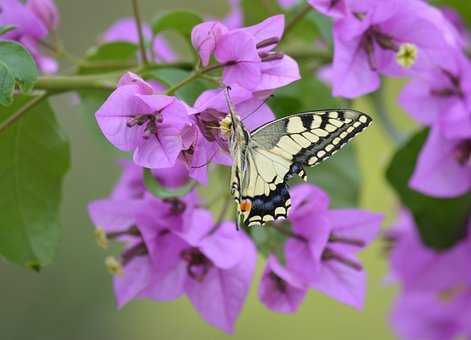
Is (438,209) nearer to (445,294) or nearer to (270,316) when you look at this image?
(445,294)

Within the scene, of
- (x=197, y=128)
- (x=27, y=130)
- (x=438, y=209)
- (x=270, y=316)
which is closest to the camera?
(x=197, y=128)

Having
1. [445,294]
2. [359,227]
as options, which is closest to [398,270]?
[445,294]

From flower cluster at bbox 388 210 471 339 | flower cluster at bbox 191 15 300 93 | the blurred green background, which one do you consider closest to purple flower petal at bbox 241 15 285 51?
flower cluster at bbox 191 15 300 93

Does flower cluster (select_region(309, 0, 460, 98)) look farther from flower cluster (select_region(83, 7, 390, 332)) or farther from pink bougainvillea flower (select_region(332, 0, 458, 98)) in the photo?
flower cluster (select_region(83, 7, 390, 332))

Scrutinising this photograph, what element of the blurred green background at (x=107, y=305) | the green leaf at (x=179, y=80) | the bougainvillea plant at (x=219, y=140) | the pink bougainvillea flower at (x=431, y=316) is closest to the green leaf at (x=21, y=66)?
the bougainvillea plant at (x=219, y=140)

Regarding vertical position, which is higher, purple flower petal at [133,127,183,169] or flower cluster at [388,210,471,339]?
purple flower petal at [133,127,183,169]

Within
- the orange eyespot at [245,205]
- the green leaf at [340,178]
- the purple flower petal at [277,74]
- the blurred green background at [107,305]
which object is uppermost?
the purple flower petal at [277,74]

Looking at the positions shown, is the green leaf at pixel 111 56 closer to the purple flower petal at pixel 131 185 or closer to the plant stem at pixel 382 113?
the purple flower petal at pixel 131 185
